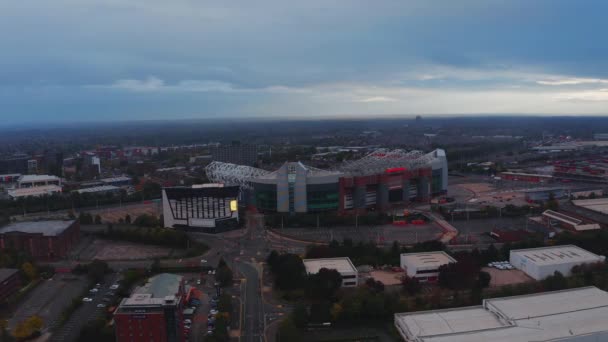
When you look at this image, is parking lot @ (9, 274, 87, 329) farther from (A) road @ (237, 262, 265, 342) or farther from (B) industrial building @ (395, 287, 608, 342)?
(B) industrial building @ (395, 287, 608, 342)

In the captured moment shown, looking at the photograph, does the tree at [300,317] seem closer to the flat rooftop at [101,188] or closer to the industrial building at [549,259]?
the industrial building at [549,259]

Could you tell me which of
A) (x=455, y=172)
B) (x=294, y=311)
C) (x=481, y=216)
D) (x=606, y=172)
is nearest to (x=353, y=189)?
(x=481, y=216)

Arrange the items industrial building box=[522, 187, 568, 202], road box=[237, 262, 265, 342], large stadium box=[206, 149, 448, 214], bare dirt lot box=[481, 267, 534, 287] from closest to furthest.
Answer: road box=[237, 262, 265, 342] < bare dirt lot box=[481, 267, 534, 287] < large stadium box=[206, 149, 448, 214] < industrial building box=[522, 187, 568, 202]

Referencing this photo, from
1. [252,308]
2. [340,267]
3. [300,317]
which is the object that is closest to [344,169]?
[340,267]

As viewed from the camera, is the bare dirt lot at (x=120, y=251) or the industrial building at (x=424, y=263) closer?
the industrial building at (x=424, y=263)

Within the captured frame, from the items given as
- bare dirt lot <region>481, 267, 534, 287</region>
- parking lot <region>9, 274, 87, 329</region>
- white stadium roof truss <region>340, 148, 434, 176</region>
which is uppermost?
white stadium roof truss <region>340, 148, 434, 176</region>

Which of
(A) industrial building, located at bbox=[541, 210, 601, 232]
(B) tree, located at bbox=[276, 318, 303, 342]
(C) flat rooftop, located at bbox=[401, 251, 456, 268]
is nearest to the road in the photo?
(B) tree, located at bbox=[276, 318, 303, 342]

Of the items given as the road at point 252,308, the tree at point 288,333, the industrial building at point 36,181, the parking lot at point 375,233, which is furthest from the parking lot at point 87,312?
the industrial building at point 36,181

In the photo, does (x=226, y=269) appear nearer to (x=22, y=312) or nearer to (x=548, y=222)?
(x=22, y=312)
